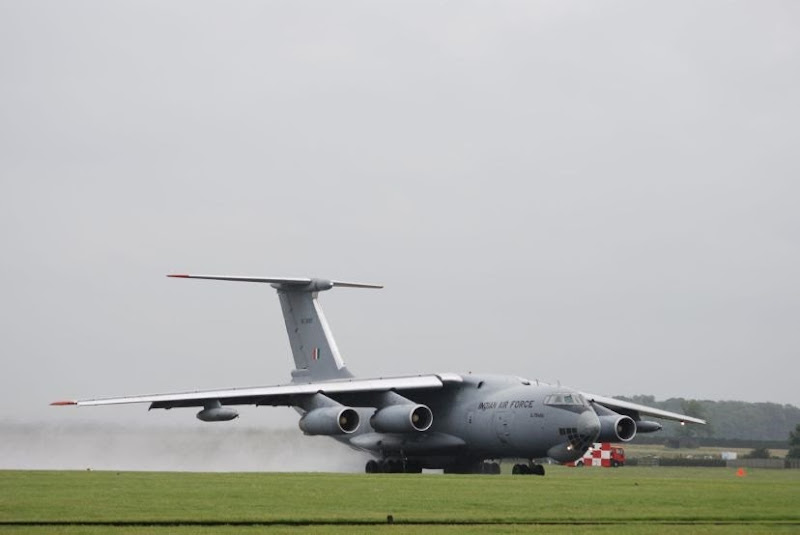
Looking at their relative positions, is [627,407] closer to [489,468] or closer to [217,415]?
[489,468]

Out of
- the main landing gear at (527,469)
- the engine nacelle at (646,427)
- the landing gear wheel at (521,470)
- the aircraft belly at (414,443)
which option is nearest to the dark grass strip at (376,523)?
the main landing gear at (527,469)

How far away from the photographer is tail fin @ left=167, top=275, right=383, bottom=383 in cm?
3728

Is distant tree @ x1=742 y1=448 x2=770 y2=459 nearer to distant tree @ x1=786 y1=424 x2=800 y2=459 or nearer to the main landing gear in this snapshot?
distant tree @ x1=786 y1=424 x2=800 y2=459

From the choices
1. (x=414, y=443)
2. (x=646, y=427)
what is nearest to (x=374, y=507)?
(x=414, y=443)

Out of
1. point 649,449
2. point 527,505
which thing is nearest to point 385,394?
point 527,505

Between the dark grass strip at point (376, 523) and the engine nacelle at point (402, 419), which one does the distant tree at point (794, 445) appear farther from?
the dark grass strip at point (376, 523)

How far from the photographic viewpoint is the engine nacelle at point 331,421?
31.1 metres

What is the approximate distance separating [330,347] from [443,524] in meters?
24.2

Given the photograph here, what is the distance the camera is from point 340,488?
19.1m

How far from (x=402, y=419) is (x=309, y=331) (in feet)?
22.8

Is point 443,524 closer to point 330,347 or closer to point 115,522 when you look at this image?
point 115,522

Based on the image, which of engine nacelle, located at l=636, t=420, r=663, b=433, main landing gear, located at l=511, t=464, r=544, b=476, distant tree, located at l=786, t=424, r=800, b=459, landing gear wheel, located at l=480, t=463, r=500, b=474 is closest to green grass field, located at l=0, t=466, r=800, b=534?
main landing gear, located at l=511, t=464, r=544, b=476

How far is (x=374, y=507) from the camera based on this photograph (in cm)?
1523

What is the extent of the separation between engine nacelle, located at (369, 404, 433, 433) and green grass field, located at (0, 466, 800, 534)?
1073cm
